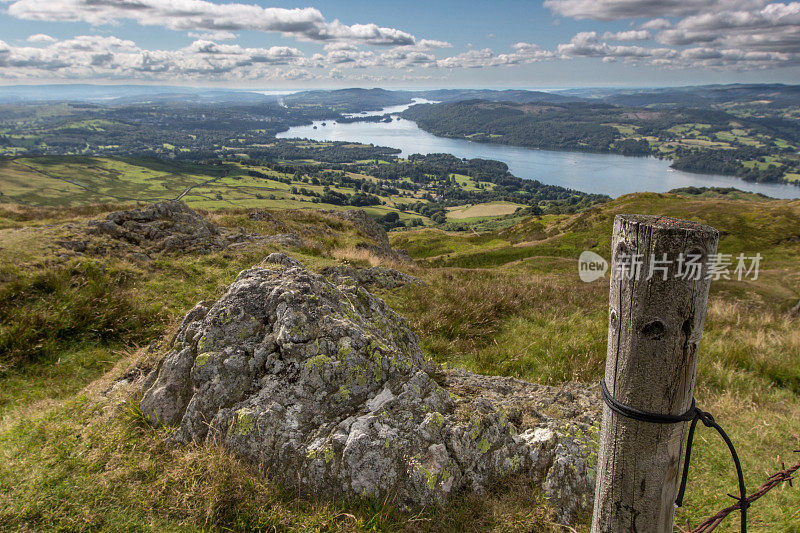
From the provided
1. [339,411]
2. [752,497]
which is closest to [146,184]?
[339,411]

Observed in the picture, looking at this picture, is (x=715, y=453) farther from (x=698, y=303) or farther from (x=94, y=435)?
(x=94, y=435)

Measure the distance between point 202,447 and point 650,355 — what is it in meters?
4.20

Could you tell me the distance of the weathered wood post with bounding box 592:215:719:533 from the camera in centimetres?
197

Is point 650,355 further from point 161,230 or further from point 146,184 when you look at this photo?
point 146,184

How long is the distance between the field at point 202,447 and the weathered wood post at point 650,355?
5.21 ft

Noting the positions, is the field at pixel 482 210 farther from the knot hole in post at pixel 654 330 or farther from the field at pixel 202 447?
Result: the knot hole in post at pixel 654 330

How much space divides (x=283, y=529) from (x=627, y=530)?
9.32ft

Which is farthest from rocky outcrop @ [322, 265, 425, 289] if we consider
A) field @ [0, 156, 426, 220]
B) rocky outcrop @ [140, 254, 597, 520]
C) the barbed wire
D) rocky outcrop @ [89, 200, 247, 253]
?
field @ [0, 156, 426, 220]

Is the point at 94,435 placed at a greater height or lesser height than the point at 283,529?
greater

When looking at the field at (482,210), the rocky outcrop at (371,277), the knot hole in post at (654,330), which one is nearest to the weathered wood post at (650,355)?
the knot hole in post at (654,330)

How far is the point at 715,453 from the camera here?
16.6 ft

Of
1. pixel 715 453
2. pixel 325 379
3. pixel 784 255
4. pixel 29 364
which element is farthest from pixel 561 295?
pixel 784 255

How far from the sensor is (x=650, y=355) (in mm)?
2178

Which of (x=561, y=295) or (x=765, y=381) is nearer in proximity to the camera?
(x=765, y=381)
